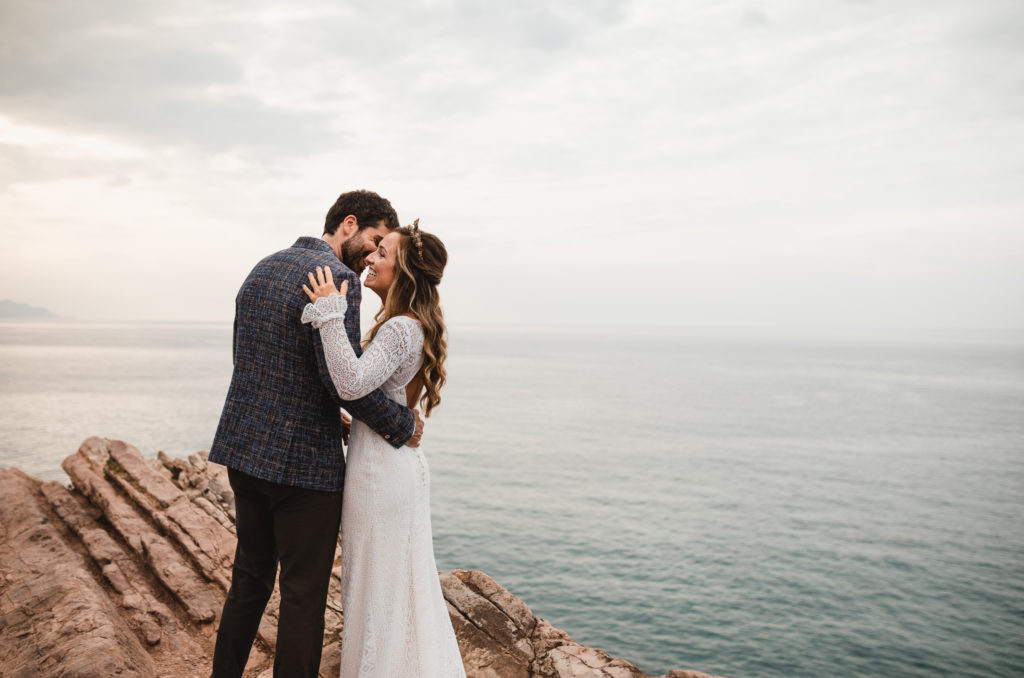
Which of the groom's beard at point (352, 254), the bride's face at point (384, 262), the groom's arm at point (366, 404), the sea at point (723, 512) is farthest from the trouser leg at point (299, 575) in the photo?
the sea at point (723, 512)

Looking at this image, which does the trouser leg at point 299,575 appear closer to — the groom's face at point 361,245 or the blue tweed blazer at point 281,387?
the blue tweed blazer at point 281,387

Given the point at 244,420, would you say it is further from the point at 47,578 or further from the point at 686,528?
the point at 686,528

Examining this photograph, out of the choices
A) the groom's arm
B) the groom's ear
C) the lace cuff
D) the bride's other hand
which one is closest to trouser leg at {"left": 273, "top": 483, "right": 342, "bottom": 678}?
the groom's arm

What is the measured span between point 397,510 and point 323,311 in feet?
4.42

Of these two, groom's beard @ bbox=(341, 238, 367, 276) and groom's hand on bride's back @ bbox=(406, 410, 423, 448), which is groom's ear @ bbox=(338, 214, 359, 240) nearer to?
groom's beard @ bbox=(341, 238, 367, 276)

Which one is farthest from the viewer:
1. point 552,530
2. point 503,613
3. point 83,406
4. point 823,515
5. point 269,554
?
point 83,406

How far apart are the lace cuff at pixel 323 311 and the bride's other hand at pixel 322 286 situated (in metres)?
0.03

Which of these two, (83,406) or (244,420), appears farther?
(83,406)

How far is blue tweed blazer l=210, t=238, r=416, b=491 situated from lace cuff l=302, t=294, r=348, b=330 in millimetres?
88

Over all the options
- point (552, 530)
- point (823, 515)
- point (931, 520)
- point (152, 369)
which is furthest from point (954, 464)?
point (152, 369)

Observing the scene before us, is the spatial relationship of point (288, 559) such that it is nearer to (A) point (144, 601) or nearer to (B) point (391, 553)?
(B) point (391, 553)

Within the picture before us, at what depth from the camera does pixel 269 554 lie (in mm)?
4055

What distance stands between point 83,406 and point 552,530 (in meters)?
57.0

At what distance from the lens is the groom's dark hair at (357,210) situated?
437cm
